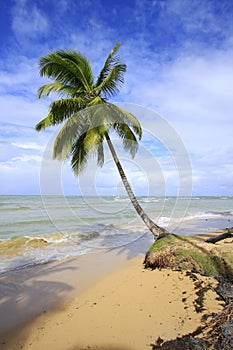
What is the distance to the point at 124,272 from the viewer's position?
835 cm

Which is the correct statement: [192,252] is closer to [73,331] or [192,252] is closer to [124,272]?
[124,272]

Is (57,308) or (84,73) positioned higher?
(84,73)

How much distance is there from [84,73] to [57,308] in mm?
8838

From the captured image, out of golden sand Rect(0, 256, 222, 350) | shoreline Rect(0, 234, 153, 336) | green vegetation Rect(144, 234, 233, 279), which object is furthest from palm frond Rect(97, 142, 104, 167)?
golden sand Rect(0, 256, 222, 350)

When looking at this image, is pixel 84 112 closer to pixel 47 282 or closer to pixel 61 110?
pixel 61 110

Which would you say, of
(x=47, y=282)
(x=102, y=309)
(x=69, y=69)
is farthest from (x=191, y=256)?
(x=69, y=69)

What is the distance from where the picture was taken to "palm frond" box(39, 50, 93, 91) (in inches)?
409

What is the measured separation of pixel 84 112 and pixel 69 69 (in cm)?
195

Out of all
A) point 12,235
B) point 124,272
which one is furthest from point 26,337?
point 12,235

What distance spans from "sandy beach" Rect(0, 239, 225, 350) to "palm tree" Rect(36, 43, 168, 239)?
119 inches

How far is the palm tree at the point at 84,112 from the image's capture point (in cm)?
991

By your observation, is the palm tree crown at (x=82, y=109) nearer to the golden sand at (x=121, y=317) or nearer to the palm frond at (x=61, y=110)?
the palm frond at (x=61, y=110)

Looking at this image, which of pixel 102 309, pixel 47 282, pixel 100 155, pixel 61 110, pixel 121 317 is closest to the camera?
pixel 121 317

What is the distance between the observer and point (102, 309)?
562cm
